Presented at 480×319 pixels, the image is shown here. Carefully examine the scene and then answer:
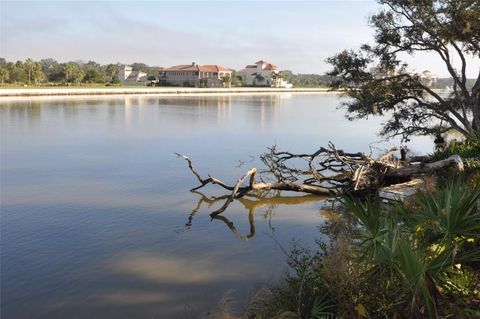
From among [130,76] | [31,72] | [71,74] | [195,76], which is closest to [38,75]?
[31,72]

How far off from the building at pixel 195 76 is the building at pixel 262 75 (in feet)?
85.0

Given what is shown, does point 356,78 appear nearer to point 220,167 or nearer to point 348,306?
point 220,167

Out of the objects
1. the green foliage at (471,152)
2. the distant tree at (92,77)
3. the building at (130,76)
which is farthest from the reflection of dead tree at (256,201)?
the building at (130,76)

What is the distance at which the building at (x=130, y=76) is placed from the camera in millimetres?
154000

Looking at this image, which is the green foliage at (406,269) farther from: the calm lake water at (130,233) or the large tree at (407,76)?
the large tree at (407,76)

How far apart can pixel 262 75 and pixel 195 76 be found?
37.0 meters

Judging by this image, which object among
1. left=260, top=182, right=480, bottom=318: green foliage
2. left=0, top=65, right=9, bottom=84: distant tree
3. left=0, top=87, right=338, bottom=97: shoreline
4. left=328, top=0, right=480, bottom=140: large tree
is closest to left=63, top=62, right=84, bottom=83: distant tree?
left=0, top=65, right=9, bottom=84: distant tree

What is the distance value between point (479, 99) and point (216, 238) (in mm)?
14159

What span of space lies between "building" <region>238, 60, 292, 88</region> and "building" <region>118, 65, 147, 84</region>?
38.7m

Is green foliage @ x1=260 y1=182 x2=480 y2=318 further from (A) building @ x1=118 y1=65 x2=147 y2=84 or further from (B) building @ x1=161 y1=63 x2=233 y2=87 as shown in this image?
(A) building @ x1=118 y1=65 x2=147 y2=84

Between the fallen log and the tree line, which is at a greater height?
the tree line

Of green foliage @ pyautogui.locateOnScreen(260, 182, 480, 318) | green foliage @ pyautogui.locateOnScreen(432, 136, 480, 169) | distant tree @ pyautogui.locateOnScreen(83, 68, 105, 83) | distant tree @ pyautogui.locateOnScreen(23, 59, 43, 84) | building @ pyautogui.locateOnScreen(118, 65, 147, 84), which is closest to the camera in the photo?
green foliage @ pyautogui.locateOnScreen(260, 182, 480, 318)

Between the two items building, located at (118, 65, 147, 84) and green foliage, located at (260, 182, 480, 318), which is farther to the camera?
building, located at (118, 65, 147, 84)

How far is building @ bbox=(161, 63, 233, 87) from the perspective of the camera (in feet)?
477
